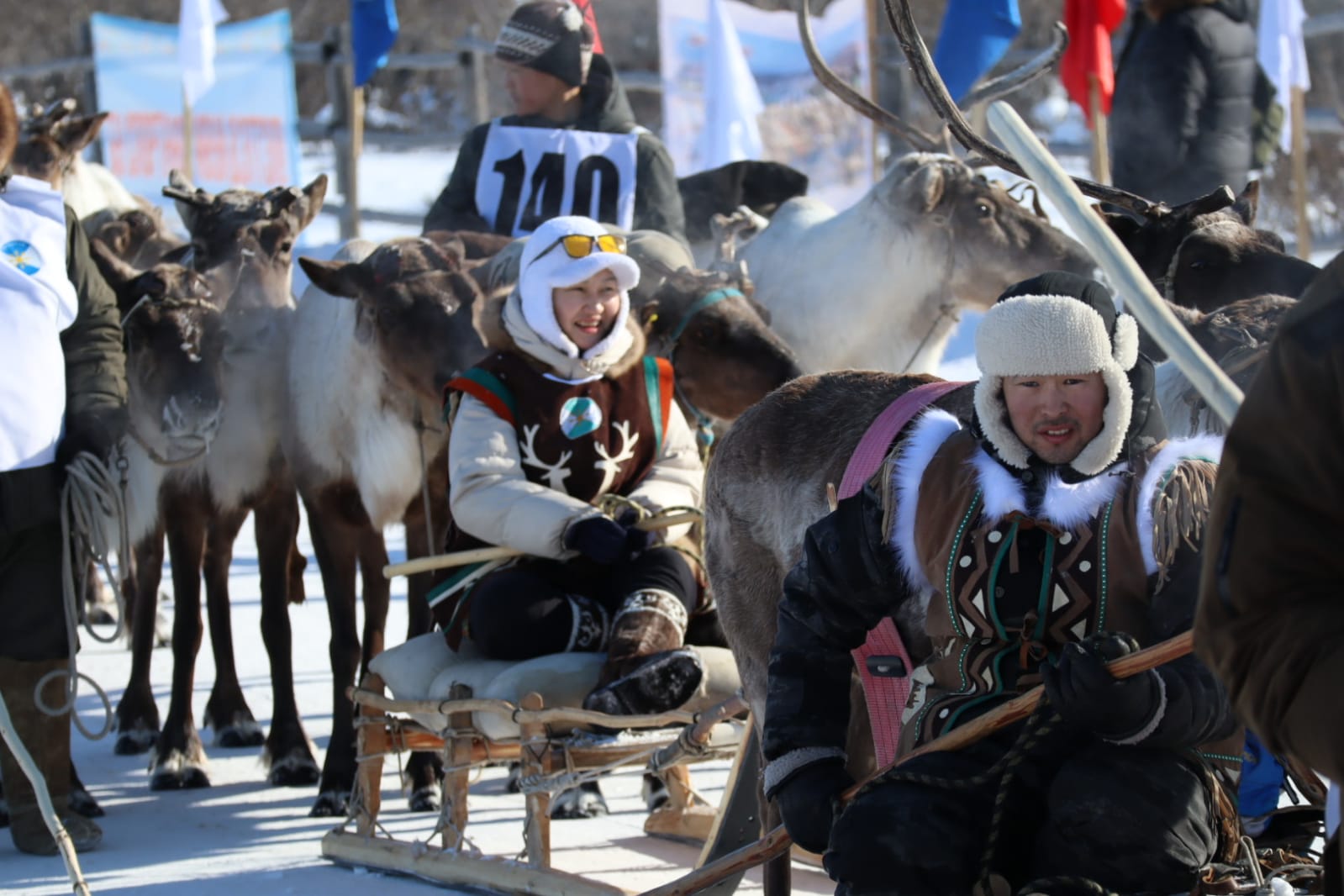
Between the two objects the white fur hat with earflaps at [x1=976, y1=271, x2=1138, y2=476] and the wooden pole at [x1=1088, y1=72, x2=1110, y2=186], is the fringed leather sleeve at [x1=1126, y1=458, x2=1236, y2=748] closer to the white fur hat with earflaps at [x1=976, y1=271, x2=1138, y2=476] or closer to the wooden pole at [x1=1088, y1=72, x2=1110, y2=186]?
the white fur hat with earflaps at [x1=976, y1=271, x2=1138, y2=476]

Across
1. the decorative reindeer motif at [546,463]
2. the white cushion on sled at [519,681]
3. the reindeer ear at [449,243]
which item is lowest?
the white cushion on sled at [519,681]

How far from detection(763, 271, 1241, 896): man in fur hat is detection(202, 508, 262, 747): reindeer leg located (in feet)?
11.3

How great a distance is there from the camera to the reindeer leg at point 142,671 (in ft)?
18.7

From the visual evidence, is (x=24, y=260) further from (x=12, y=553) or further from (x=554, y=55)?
(x=554, y=55)

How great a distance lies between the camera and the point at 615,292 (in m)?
4.18

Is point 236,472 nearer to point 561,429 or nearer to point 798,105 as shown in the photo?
point 561,429

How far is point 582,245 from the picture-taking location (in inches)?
162

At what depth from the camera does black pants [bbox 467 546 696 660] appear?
3.91m

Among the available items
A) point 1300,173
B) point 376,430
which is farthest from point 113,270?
point 1300,173

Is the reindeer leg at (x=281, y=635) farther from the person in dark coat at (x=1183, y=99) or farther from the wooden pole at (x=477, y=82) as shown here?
the wooden pole at (x=477, y=82)

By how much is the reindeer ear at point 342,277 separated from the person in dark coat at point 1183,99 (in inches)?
125

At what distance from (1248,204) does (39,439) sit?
Result: 112 inches

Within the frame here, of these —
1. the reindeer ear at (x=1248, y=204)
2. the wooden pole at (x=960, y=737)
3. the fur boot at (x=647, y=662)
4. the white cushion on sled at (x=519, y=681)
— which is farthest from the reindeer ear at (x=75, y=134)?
the wooden pole at (x=960, y=737)

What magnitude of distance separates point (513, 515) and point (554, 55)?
7.99 feet
